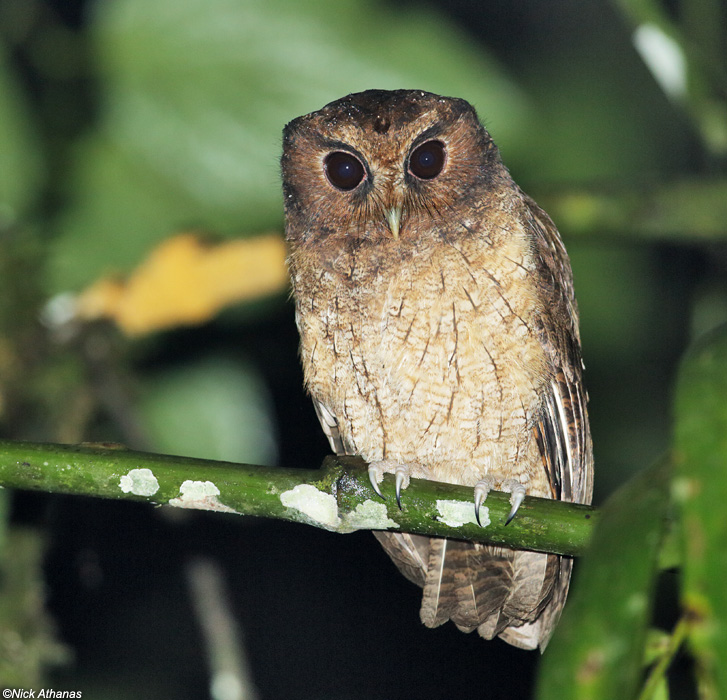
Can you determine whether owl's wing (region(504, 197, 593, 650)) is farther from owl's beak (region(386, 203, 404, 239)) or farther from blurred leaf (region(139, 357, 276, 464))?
blurred leaf (region(139, 357, 276, 464))

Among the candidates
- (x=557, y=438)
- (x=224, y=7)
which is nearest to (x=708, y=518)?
(x=557, y=438)

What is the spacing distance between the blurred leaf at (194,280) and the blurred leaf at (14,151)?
0.35 m

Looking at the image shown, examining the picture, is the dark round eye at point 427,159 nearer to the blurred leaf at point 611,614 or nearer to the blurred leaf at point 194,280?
the blurred leaf at point 194,280

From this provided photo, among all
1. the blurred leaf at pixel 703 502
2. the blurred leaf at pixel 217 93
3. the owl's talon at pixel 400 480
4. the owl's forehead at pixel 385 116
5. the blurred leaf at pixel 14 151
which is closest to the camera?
the blurred leaf at pixel 703 502

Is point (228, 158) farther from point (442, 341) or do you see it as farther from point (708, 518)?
point (708, 518)

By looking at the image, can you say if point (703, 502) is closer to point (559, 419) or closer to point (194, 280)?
point (559, 419)

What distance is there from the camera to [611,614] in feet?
2.35

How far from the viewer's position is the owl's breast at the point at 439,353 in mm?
2043

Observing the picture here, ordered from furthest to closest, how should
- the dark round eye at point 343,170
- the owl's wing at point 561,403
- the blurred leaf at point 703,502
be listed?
the owl's wing at point 561,403
the dark round eye at point 343,170
the blurred leaf at point 703,502

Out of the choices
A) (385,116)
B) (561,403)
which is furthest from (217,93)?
(561,403)

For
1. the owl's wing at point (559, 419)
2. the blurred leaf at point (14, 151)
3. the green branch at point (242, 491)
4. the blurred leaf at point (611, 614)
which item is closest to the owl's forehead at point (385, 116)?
the owl's wing at point (559, 419)

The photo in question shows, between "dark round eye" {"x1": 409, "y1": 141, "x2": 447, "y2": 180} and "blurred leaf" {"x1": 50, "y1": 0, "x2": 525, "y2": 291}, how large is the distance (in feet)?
1.21

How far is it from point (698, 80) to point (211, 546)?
81.1 inches

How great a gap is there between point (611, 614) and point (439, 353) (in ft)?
4.46
